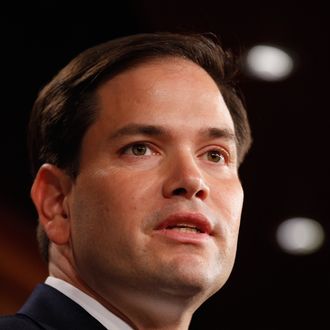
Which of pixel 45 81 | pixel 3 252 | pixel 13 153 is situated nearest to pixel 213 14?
pixel 45 81

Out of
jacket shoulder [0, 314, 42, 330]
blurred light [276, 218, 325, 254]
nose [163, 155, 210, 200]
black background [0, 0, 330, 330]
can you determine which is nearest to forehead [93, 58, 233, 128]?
nose [163, 155, 210, 200]

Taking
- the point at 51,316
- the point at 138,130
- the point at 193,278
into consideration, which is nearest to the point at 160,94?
the point at 138,130

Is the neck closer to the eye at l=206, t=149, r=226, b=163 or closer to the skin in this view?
the skin

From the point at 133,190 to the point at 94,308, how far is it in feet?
0.86

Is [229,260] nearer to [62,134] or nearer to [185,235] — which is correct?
[185,235]

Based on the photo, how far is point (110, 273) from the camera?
5.71 feet

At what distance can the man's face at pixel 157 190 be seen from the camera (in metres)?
1.71

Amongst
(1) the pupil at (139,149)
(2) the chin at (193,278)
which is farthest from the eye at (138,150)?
(2) the chin at (193,278)

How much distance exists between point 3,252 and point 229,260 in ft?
4.43

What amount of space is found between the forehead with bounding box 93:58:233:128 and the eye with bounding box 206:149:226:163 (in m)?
0.08

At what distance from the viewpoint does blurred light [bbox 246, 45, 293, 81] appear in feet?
11.6

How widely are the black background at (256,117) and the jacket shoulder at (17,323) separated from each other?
53.7 inches

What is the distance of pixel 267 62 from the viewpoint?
3555mm

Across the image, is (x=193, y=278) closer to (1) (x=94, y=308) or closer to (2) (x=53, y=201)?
(1) (x=94, y=308)
